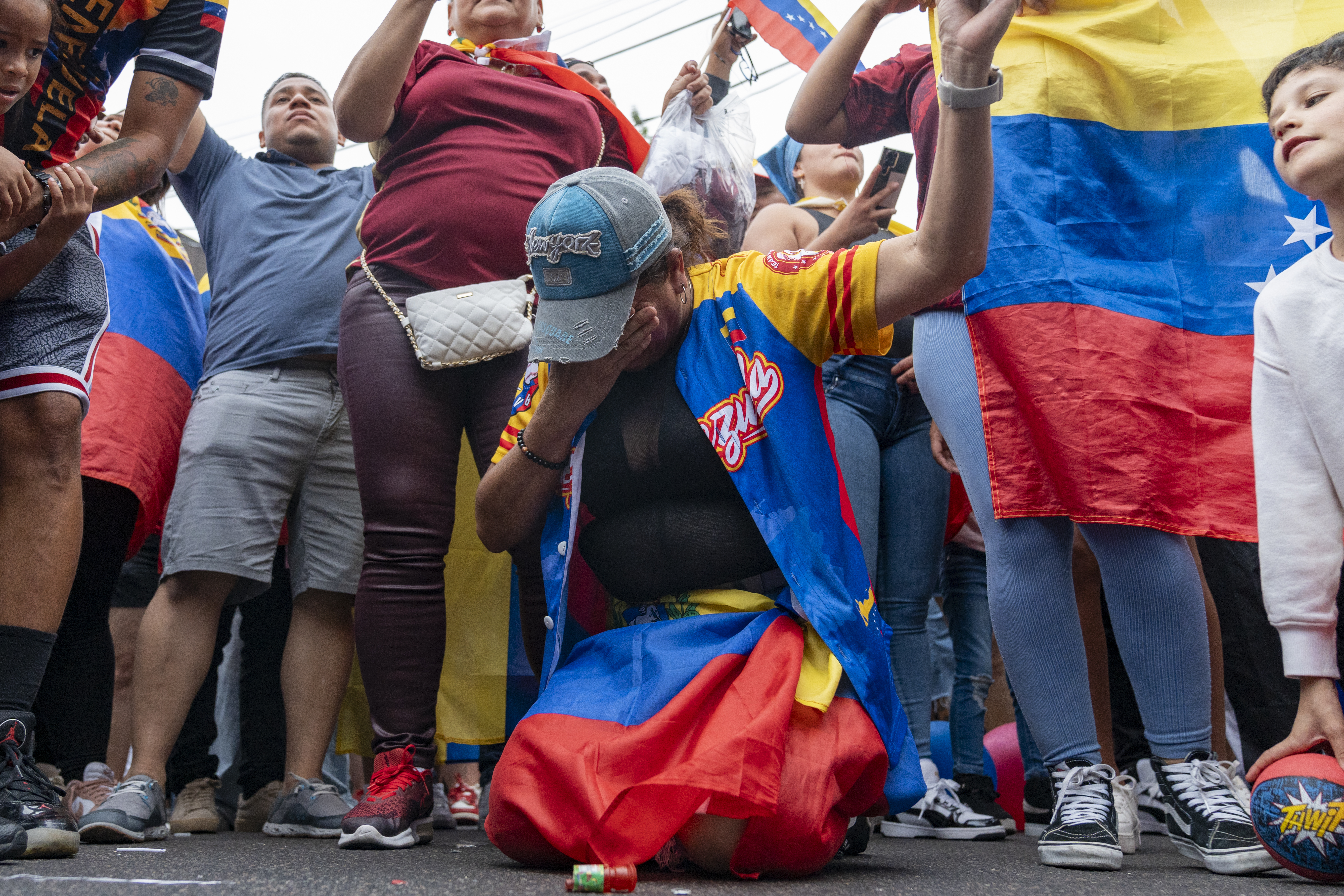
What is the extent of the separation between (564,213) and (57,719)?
1.54 metres

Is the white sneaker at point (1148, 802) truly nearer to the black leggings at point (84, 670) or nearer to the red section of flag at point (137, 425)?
the black leggings at point (84, 670)

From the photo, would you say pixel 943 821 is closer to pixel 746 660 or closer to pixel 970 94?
pixel 746 660

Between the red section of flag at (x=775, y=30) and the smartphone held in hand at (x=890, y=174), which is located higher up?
the red section of flag at (x=775, y=30)

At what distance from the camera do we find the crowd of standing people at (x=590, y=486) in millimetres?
1604

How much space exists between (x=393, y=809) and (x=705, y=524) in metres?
0.74

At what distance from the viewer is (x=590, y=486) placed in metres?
1.83

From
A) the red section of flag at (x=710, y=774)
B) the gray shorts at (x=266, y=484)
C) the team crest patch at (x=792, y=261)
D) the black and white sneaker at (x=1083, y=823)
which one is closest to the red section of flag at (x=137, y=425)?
the gray shorts at (x=266, y=484)

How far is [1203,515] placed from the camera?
189cm

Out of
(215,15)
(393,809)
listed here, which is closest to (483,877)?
(393,809)

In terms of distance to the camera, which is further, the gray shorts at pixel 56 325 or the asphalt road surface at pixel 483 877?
the gray shorts at pixel 56 325

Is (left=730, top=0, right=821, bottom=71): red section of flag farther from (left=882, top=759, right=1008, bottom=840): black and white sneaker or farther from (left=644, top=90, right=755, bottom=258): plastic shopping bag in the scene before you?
(left=882, top=759, right=1008, bottom=840): black and white sneaker

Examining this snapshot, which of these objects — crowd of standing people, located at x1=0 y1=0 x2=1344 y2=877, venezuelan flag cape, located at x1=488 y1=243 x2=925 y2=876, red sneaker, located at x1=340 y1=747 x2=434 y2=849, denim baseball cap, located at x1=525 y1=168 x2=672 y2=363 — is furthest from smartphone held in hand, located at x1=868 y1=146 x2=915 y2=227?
red sneaker, located at x1=340 y1=747 x2=434 y2=849

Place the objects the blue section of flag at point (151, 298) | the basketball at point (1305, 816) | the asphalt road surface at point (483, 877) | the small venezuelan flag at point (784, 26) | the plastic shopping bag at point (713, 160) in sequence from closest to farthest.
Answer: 1. the asphalt road surface at point (483, 877)
2. the basketball at point (1305, 816)
3. the plastic shopping bag at point (713, 160)
4. the blue section of flag at point (151, 298)
5. the small venezuelan flag at point (784, 26)

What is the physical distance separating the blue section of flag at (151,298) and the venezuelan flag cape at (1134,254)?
2.07 metres
